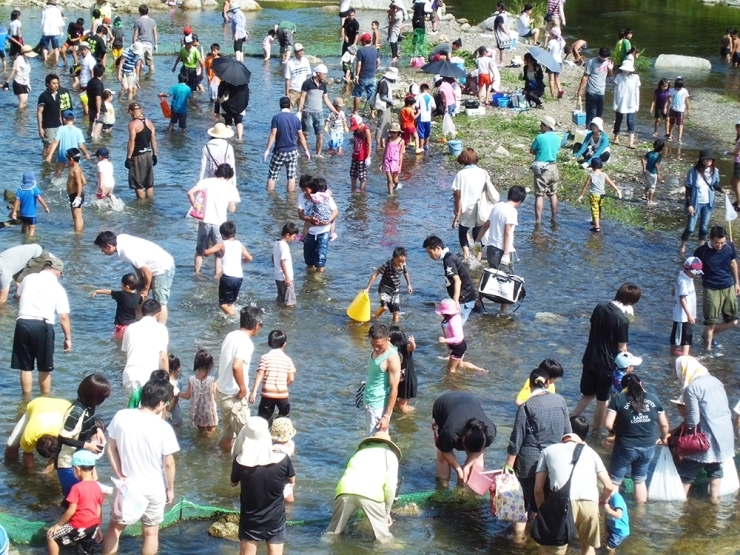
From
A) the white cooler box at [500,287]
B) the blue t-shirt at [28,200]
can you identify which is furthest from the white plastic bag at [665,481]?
the blue t-shirt at [28,200]

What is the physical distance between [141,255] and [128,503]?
435cm

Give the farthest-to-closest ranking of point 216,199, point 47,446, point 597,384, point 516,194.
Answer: point 216,199
point 516,194
point 597,384
point 47,446

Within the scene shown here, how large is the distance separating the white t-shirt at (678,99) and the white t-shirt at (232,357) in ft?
48.4

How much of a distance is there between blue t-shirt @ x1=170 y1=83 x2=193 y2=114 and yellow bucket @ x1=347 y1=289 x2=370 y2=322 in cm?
902

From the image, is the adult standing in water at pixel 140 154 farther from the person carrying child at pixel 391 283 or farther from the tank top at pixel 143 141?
the person carrying child at pixel 391 283

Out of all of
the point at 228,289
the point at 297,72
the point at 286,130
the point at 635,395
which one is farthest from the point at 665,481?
the point at 297,72

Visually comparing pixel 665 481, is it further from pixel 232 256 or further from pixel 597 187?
pixel 597 187

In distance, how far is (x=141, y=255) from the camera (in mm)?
11125

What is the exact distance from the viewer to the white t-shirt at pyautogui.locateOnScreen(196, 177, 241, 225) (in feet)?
43.0

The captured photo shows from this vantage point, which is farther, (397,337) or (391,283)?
(391,283)

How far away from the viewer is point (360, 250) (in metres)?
15.2

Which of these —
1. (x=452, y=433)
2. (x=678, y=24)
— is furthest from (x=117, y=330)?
(x=678, y=24)

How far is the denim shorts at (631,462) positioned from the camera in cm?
862

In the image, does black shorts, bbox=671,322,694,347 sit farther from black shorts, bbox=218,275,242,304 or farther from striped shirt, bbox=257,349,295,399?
black shorts, bbox=218,275,242,304
